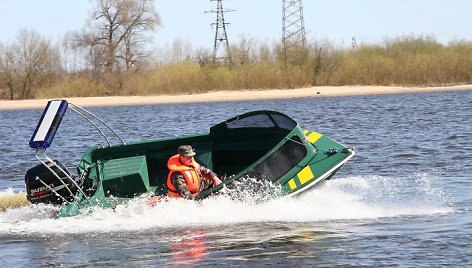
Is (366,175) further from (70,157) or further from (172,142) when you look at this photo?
(70,157)

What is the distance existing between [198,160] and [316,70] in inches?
2333

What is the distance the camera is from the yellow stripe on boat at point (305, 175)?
14.4 m

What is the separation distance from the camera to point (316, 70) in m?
74.4

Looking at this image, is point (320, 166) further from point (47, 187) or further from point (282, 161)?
point (47, 187)

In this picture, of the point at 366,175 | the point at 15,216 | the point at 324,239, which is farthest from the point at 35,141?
the point at 366,175

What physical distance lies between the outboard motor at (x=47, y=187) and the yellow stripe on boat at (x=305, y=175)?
349 cm

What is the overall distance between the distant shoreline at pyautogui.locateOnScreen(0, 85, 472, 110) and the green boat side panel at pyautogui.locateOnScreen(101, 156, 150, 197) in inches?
2144

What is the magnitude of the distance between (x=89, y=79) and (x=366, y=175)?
64.1 m

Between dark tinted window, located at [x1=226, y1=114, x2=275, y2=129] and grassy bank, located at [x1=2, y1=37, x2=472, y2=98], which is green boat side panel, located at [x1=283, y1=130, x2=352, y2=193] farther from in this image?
grassy bank, located at [x1=2, y1=37, x2=472, y2=98]

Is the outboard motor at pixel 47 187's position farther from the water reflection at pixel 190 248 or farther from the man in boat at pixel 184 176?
the water reflection at pixel 190 248

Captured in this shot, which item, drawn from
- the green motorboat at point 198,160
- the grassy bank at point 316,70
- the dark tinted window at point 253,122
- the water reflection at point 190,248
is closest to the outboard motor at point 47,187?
the green motorboat at point 198,160

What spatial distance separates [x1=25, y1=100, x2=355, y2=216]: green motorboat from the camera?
46.1ft

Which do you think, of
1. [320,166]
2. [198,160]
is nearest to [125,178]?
[198,160]

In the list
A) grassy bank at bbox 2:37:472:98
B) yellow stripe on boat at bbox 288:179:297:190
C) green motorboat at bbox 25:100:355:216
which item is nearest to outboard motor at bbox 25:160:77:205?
green motorboat at bbox 25:100:355:216
